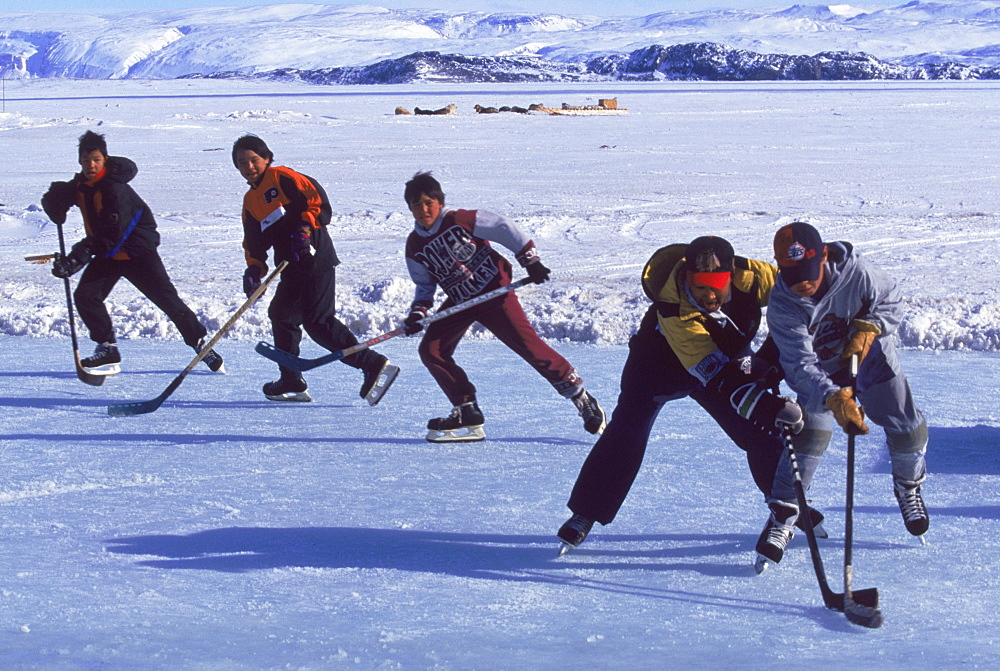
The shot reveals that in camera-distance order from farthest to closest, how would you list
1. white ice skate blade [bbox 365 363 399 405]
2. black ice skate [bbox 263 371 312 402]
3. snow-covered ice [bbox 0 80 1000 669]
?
1. black ice skate [bbox 263 371 312 402]
2. white ice skate blade [bbox 365 363 399 405]
3. snow-covered ice [bbox 0 80 1000 669]

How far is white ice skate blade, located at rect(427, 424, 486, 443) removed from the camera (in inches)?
174

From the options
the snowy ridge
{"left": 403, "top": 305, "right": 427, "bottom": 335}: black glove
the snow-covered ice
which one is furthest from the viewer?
the snowy ridge

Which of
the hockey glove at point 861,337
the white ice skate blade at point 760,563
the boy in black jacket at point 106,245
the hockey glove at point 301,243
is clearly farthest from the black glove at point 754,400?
the boy in black jacket at point 106,245

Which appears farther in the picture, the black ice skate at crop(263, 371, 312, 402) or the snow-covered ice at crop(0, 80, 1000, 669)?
the black ice skate at crop(263, 371, 312, 402)

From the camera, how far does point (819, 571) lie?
9.16ft

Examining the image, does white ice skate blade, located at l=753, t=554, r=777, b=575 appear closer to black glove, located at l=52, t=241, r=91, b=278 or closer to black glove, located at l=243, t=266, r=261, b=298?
black glove, located at l=243, t=266, r=261, b=298

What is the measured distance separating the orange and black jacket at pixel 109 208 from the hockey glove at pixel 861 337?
11.6 ft

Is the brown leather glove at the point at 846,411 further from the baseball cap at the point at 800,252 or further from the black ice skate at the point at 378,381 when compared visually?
the black ice skate at the point at 378,381

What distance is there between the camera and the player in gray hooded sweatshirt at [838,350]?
2703 mm

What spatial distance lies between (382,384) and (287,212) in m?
0.87

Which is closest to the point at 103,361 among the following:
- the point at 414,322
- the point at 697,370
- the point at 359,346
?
the point at 359,346

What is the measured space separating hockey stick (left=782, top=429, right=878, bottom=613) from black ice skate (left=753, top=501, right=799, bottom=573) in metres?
0.04

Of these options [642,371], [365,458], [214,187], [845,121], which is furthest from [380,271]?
[845,121]

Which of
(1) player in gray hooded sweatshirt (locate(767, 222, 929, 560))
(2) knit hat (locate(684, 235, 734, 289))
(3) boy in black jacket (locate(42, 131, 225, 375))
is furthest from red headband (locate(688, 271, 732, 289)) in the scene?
(3) boy in black jacket (locate(42, 131, 225, 375))
